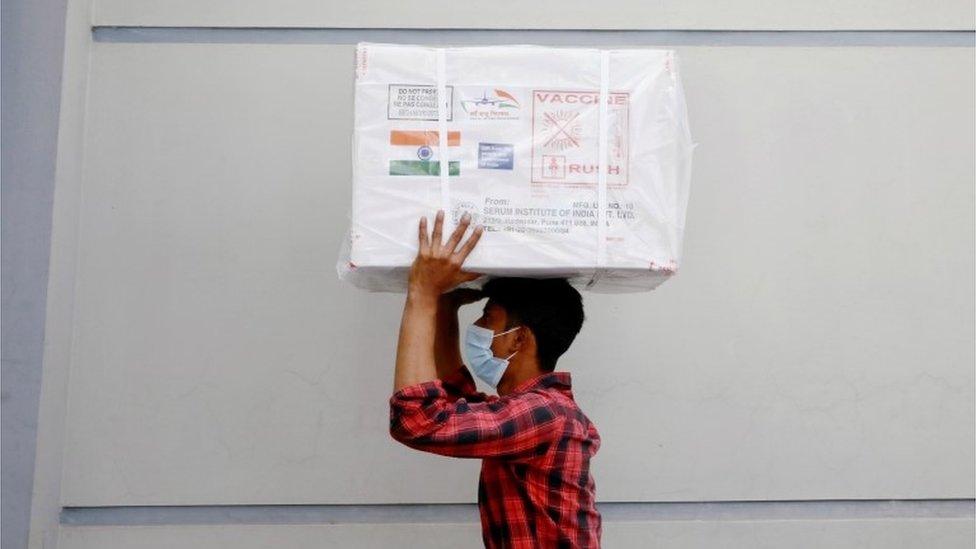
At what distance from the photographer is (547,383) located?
2.19m

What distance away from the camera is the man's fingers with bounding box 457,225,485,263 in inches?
77.6

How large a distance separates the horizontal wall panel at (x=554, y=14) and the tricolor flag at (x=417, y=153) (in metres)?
1.14

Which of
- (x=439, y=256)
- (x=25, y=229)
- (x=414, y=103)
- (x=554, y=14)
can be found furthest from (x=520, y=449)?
(x=25, y=229)

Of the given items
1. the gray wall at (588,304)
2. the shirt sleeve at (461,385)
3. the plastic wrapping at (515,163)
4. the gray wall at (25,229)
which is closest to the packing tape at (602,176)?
the plastic wrapping at (515,163)

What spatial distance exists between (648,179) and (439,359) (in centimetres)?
75

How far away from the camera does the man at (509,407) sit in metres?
1.97

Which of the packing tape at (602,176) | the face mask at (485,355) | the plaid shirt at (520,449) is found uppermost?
the packing tape at (602,176)

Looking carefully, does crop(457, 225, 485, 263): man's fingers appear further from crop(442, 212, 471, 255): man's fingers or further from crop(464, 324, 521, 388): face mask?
crop(464, 324, 521, 388): face mask

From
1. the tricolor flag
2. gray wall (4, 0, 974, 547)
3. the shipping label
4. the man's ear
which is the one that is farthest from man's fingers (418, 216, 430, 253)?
gray wall (4, 0, 974, 547)

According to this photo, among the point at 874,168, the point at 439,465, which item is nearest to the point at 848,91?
the point at 874,168

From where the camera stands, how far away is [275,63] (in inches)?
118

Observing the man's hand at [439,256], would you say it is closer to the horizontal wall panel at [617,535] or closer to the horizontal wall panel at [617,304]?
the horizontal wall panel at [617,304]

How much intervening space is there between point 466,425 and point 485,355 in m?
0.27

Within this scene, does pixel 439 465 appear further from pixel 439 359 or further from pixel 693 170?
pixel 693 170
